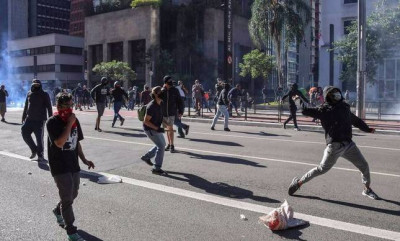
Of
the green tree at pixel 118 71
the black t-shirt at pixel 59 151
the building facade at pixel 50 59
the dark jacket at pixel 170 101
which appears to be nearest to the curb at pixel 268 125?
the dark jacket at pixel 170 101

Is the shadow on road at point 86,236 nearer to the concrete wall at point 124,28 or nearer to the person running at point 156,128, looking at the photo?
the person running at point 156,128

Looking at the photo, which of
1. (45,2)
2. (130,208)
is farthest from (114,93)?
(45,2)

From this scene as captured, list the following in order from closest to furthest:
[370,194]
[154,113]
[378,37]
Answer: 1. [370,194]
2. [154,113]
3. [378,37]

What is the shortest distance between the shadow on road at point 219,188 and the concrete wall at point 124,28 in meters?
47.4

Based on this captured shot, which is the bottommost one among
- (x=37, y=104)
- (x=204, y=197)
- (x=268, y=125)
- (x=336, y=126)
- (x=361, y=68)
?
(x=204, y=197)

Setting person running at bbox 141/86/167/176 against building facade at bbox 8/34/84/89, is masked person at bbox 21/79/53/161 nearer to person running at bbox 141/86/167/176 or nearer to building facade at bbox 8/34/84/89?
person running at bbox 141/86/167/176

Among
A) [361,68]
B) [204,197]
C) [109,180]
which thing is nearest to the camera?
[204,197]

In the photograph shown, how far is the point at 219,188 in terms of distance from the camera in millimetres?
6887

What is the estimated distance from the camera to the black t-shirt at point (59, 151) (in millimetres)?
4582

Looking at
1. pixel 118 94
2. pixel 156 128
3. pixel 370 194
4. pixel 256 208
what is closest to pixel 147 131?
pixel 156 128

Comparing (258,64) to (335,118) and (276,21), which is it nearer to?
(276,21)

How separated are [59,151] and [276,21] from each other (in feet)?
95.9

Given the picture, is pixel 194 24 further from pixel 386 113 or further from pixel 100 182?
pixel 100 182

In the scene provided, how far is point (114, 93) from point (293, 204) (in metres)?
10.7
